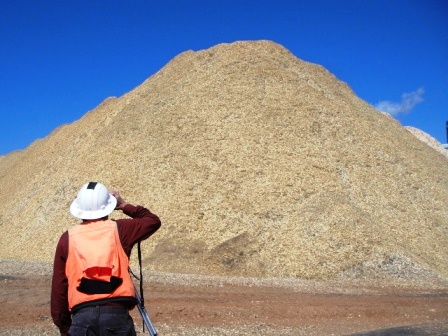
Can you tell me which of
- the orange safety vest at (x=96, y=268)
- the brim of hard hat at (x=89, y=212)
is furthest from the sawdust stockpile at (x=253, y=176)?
the orange safety vest at (x=96, y=268)

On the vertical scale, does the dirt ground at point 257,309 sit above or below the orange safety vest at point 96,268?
below

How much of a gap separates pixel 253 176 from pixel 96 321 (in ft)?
67.2

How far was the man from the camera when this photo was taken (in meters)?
3.66

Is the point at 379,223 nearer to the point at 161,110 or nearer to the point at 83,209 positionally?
the point at 161,110

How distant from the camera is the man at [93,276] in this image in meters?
3.66

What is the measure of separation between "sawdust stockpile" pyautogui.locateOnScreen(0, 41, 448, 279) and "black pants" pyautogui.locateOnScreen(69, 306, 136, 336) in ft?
50.0

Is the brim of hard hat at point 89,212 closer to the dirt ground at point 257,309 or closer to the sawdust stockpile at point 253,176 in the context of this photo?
the dirt ground at point 257,309

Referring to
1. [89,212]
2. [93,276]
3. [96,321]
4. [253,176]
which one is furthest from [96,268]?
[253,176]

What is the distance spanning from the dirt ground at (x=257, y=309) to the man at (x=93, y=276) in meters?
6.27

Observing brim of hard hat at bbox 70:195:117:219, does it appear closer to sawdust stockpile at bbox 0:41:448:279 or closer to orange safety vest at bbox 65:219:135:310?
orange safety vest at bbox 65:219:135:310

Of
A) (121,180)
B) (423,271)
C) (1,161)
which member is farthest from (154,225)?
(1,161)

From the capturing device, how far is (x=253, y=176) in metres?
24.0

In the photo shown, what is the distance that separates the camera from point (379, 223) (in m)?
21.9

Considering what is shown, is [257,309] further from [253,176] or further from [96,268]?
[253,176]
